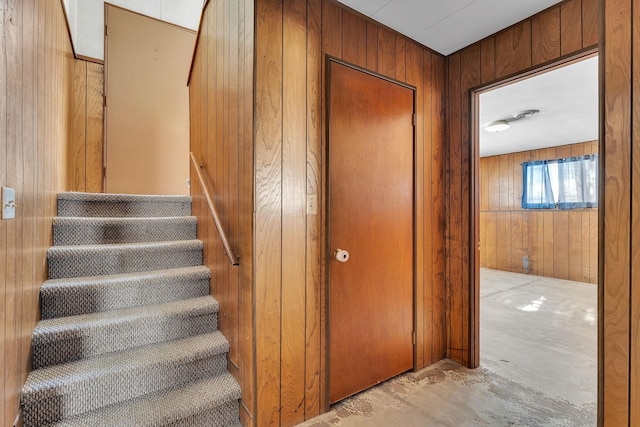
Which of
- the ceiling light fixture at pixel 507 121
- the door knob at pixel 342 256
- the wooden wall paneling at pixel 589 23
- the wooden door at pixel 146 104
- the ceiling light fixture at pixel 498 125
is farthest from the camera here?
the ceiling light fixture at pixel 498 125

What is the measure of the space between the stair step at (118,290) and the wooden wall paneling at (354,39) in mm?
1912

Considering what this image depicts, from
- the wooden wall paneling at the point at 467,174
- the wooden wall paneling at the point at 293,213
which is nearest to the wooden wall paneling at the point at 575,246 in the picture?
the wooden wall paneling at the point at 467,174

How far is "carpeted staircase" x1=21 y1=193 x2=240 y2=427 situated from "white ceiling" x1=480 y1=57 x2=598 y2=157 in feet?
10.6

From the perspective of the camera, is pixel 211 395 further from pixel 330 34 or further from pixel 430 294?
pixel 330 34

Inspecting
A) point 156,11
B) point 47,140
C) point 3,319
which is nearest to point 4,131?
point 3,319

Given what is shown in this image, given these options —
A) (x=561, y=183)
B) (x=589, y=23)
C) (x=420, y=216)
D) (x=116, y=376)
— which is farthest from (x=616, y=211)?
(x=561, y=183)

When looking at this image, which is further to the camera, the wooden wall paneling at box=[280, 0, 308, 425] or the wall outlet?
the wall outlet

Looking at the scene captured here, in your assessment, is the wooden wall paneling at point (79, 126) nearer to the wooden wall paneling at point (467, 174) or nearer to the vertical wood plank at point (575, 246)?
the wooden wall paneling at point (467, 174)

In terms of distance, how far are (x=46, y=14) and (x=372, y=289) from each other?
277 cm

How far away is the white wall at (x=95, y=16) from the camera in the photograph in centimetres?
336

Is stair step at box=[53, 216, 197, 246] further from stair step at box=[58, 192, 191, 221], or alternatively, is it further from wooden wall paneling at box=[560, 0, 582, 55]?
wooden wall paneling at box=[560, 0, 582, 55]

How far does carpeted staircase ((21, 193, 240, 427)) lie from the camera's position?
1508mm

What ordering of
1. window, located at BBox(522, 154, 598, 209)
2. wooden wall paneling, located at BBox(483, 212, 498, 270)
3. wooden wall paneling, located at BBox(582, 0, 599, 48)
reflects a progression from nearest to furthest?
wooden wall paneling, located at BBox(582, 0, 599, 48) < window, located at BBox(522, 154, 598, 209) < wooden wall paneling, located at BBox(483, 212, 498, 270)

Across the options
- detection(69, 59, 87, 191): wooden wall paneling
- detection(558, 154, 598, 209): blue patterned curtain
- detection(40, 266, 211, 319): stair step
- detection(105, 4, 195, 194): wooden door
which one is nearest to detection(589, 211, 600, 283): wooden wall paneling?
detection(558, 154, 598, 209): blue patterned curtain
